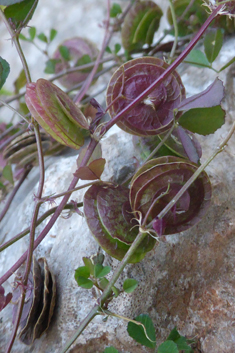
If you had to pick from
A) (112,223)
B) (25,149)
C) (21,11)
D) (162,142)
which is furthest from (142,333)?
(21,11)

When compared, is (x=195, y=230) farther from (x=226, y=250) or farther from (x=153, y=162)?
(x=153, y=162)

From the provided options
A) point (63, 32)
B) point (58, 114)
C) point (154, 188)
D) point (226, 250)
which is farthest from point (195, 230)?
point (63, 32)

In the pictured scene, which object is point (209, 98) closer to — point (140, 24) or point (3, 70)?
point (3, 70)

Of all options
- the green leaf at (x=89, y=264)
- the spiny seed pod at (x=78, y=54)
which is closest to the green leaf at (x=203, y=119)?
the green leaf at (x=89, y=264)

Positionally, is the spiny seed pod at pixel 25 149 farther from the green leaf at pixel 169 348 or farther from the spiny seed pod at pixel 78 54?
the green leaf at pixel 169 348

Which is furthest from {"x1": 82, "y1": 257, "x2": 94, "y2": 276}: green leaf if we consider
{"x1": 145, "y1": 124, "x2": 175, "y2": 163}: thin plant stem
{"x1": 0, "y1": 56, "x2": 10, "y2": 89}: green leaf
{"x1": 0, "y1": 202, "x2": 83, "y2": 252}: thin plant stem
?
{"x1": 0, "y1": 56, "x2": 10, "y2": 89}: green leaf
